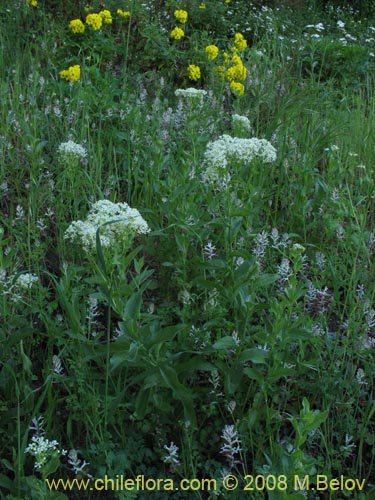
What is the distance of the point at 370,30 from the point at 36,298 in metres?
7.08

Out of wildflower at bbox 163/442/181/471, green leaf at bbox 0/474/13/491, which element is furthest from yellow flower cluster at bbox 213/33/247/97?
green leaf at bbox 0/474/13/491

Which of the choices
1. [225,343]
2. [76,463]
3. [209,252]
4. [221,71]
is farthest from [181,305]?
[221,71]

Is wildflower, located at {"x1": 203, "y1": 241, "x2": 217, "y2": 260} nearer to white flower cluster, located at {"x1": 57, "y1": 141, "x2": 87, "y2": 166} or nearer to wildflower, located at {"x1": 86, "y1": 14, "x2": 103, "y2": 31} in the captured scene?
white flower cluster, located at {"x1": 57, "y1": 141, "x2": 87, "y2": 166}

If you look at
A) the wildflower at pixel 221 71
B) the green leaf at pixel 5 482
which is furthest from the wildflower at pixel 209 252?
the wildflower at pixel 221 71

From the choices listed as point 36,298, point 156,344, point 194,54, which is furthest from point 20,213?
point 194,54

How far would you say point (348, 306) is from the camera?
2402 mm

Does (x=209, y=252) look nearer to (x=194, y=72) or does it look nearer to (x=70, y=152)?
(x=70, y=152)

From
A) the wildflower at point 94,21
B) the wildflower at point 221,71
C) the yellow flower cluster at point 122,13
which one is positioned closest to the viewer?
the wildflower at point 221,71

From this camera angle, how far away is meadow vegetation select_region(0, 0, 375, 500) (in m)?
1.79

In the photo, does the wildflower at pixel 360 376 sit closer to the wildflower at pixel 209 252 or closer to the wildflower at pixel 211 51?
the wildflower at pixel 209 252

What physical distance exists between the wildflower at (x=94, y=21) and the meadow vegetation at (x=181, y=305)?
73 cm

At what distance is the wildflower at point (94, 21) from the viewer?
169 inches

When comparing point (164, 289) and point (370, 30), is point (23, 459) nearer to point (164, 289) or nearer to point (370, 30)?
point (164, 289)

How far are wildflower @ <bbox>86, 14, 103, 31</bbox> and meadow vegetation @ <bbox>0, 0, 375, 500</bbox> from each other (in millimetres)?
730
